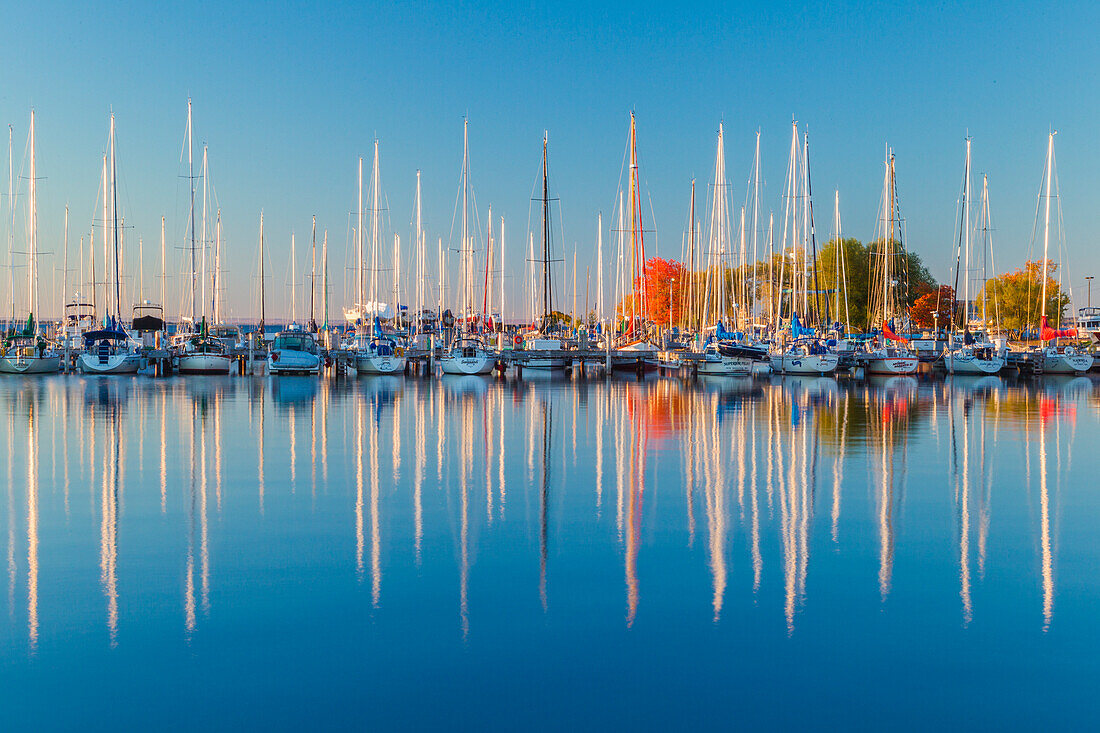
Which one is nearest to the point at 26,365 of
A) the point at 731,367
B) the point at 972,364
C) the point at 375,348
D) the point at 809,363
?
the point at 375,348

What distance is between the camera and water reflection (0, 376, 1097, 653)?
31.8 ft

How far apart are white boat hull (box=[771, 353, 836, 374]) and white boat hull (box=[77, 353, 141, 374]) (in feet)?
121

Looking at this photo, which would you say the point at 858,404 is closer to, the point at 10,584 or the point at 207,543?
the point at 207,543

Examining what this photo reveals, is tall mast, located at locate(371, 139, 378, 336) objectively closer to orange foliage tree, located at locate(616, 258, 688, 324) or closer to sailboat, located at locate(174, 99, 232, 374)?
sailboat, located at locate(174, 99, 232, 374)

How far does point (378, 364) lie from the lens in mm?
55125

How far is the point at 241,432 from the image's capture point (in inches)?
911

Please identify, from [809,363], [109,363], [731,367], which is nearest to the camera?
[109,363]

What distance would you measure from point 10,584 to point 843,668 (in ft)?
25.3

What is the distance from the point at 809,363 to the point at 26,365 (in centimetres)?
4429

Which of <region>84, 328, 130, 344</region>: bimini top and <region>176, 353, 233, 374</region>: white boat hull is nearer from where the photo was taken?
<region>176, 353, 233, 374</region>: white boat hull

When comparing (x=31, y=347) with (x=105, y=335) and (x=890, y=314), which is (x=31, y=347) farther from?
(x=890, y=314)

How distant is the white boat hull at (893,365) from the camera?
189 ft

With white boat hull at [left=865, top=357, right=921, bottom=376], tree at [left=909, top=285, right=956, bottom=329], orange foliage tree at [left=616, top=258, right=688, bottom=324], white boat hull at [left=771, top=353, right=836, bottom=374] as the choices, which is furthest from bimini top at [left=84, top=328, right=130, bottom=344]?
tree at [left=909, top=285, right=956, bottom=329]

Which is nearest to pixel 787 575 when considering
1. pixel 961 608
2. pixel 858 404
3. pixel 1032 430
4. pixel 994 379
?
pixel 961 608
